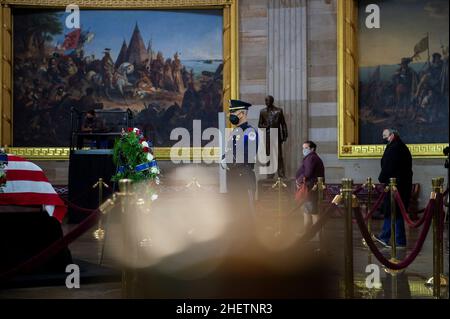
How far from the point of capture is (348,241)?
212 inches

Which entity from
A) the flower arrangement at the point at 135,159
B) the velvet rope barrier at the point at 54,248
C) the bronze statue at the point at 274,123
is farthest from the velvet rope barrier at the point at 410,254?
the bronze statue at the point at 274,123

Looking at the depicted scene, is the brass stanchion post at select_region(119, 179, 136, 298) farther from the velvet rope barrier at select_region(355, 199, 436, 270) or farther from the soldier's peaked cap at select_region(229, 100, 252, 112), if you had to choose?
the soldier's peaked cap at select_region(229, 100, 252, 112)

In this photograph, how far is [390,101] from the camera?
1564 centimetres

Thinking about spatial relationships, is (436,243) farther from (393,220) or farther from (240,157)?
(240,157)

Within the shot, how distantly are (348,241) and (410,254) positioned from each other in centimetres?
96

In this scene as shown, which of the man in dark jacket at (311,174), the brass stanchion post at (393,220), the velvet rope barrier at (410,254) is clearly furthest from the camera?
the man in dark jacket at (311,174)

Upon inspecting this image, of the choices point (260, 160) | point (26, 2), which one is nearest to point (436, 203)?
point (260, 160)

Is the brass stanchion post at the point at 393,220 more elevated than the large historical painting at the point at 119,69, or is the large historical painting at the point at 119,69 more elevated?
the large historical painting at the point at 119,69

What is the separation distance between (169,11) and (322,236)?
9724 millimetres

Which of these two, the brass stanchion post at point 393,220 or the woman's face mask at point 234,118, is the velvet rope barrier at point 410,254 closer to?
the brass stanchion post at point 393,220

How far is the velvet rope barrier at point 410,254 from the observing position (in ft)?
18.1

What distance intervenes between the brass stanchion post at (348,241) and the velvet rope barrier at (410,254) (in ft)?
0.51

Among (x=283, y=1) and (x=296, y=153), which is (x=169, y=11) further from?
(x=296, y=153)

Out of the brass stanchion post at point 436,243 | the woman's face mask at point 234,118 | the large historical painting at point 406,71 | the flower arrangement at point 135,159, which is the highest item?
the large historical painting at point 406,71
